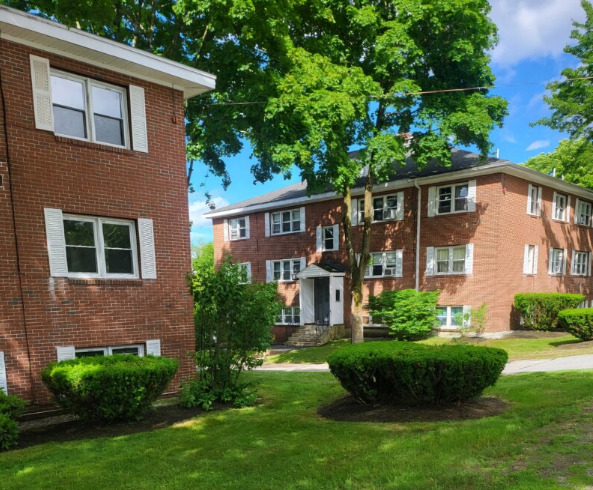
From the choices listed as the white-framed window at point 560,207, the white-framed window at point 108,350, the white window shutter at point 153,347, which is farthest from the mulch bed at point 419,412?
the white-framed window at point 560,207

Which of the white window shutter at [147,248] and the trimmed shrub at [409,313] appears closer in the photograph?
the white window shutter at [147,248]

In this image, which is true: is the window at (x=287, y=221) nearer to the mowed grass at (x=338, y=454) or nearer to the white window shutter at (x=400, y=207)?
the white window shutter at (x=400, y=207)

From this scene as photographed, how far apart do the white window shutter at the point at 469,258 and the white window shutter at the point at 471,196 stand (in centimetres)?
166

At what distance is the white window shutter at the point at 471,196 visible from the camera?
57.9 ft

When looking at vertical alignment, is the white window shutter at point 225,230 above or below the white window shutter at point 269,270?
above

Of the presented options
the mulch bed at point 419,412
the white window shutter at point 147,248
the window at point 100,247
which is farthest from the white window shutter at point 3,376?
the mulch bed at point 419,412

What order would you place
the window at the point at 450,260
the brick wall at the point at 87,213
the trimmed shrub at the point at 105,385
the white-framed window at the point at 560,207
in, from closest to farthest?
1. the trimmed shrub at the point at 105,385
2. the brick wall at the point at 87,213
3. the window at the point at 450,260
4. the white-framed window at the point at 560,207

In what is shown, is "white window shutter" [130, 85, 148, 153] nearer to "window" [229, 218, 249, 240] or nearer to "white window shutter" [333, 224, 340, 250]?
"white window shutter" [333, 224, 340, 250]

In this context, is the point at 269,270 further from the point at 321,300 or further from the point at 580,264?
the point at 580,264

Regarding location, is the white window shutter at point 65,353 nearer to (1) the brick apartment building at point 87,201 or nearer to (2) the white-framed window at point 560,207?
(1) the brick apartment building at point 87,201

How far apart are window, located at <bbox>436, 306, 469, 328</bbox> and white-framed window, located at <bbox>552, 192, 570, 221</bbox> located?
294 inches

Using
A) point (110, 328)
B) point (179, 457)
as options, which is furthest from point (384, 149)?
point (179, 457)

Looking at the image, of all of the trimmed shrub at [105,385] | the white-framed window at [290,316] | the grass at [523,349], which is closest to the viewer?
the trimmed shrub at [105,385]

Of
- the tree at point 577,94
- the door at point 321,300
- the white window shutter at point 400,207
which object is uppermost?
the tree at point 577,94
